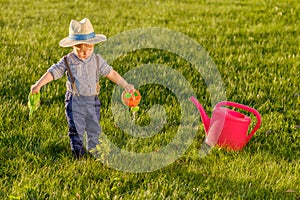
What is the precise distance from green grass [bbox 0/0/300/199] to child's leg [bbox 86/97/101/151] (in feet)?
0.73

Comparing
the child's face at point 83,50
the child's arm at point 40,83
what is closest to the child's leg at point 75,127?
the child's arm at point 40,83

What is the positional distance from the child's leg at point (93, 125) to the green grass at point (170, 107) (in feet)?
0.73

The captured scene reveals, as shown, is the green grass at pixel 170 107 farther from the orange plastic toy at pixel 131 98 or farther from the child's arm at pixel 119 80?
the child's arm at pixel 119 80

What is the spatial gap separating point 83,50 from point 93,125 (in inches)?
27.9

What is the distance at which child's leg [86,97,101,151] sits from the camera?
3.87 meters

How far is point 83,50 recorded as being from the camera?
3586 mm

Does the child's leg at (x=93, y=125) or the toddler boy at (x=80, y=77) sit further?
the child's leg at (x=93, y=125)

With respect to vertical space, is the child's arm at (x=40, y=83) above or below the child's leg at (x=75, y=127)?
above

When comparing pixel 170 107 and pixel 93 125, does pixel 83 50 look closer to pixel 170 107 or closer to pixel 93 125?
pixel 93 125

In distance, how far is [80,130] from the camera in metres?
3.86

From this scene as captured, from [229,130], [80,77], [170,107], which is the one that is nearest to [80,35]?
[80,77]

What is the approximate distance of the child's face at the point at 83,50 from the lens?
11.7 feet

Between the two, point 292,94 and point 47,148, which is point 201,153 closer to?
point 47,148

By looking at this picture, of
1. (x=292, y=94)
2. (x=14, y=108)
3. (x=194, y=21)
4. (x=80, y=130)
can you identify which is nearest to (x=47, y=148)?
(x=80, y=130)
